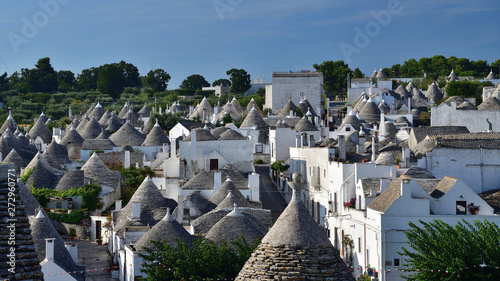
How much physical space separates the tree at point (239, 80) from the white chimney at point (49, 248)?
7515 centimetres

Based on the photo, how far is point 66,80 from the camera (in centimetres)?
12925

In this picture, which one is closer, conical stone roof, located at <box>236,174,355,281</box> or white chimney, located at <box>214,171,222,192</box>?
conical stone roof, located at <box>236,174,355,281</box>

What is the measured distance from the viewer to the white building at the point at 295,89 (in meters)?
74.4

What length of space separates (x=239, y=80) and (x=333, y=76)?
11.9m

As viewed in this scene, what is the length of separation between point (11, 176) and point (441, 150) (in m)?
26.8

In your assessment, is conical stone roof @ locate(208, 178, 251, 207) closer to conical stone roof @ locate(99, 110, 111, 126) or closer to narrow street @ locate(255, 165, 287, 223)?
narrow street @ locate(255, 165, 287, 223)

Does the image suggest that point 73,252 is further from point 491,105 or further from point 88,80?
point 88,80

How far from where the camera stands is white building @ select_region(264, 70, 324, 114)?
2928 inches

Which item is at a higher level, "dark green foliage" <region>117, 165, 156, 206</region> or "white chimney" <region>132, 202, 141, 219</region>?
"dark green foliage" <region>117, 165, 156, 206</region>

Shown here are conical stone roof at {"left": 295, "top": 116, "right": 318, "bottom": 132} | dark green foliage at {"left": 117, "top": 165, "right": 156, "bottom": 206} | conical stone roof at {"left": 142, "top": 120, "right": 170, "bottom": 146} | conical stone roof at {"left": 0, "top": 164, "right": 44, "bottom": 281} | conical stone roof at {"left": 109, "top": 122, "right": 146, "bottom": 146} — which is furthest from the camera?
conical stone roof at {"left": 109, "top": 122, "right": 146, "bottom": 146}

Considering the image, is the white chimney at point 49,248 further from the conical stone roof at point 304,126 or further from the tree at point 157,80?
the tree at point 157,80

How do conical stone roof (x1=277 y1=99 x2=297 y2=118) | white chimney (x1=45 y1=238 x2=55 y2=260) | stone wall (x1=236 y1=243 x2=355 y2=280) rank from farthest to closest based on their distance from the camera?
conical stone roof (x1=277 y1=99 x2=297 y2=118) → white chimney (x1=45 y1=238 x2=55 y2=260) → stone wall (x1=236 y1=243 x2=355 y2=280)

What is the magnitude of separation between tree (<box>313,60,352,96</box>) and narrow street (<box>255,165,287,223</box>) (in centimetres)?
4827

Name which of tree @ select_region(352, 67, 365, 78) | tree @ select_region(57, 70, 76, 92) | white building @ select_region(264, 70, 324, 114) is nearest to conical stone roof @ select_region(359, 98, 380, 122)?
white building @ select_region(264, 70, 324, 114)
